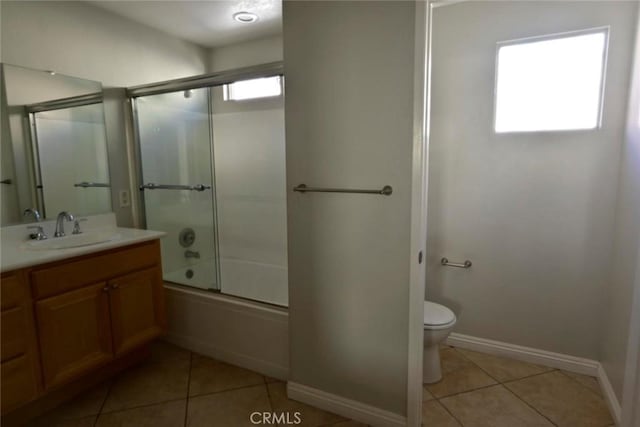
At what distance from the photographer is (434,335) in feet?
6.24

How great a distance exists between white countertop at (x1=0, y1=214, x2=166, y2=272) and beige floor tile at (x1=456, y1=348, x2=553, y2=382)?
219 centimetres

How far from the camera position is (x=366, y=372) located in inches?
65.8

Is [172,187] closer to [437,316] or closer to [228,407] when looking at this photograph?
[228,407]

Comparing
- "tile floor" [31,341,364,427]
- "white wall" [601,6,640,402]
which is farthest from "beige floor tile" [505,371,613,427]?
"tile floor" [31,341,364,427]

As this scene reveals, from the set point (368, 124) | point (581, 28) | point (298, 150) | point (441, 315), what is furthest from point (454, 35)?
point (441, 315)

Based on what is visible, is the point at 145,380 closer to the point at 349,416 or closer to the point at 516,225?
the point at 349,416

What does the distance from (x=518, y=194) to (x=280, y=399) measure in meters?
1.86

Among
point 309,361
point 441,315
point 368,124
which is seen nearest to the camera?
point 368,124

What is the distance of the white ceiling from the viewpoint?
87.8 inches

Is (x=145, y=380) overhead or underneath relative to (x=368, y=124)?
underneath

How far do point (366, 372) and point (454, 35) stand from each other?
82.4 inches

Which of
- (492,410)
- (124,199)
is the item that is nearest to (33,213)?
(124,199)

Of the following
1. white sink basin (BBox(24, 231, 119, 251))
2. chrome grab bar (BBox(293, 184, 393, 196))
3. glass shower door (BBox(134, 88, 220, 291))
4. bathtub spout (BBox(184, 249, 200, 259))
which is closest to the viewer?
chrome grab bar (BBox(293, 184, 393, 196))

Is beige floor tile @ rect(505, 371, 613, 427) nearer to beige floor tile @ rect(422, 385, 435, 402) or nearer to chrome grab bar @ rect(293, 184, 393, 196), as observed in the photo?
beige floor tile @ rect(422, 385, 435, 402)
